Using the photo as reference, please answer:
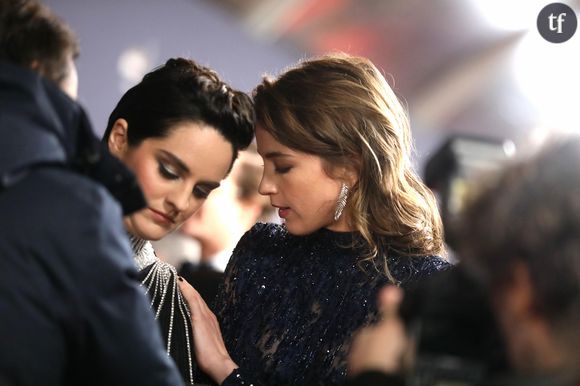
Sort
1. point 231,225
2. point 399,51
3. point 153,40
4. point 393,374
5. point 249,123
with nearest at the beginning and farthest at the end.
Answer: point 393,374 < point 249,123 < point 231,225 < point 153,40 < point 399,51

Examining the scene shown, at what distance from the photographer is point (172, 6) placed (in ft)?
13.8

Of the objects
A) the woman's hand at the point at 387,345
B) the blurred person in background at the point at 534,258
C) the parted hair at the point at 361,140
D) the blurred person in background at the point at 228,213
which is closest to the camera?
the blurred person in background at the point at 534,258

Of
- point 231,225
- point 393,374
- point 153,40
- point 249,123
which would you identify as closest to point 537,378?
point 393,374

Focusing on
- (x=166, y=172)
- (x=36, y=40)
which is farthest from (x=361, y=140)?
(x=36, y=40)

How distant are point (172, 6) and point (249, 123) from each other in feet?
5.96

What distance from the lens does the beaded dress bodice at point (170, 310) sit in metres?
2.28

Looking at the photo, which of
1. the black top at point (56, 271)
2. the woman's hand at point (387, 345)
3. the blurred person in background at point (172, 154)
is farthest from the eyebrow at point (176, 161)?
the woman's hand at point (387, 345)

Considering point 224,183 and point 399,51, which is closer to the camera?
point 224,183

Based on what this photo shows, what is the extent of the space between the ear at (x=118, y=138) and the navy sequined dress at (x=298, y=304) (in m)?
0.49

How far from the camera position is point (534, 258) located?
115 centimetres

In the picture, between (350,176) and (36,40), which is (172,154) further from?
(36,40)

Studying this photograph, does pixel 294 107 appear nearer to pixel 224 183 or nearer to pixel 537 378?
pixel 224 183

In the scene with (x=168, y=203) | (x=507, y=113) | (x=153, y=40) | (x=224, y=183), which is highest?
(x=153, y=40)

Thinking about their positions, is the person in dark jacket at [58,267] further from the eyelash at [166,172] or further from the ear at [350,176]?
the ear at [350,176]
